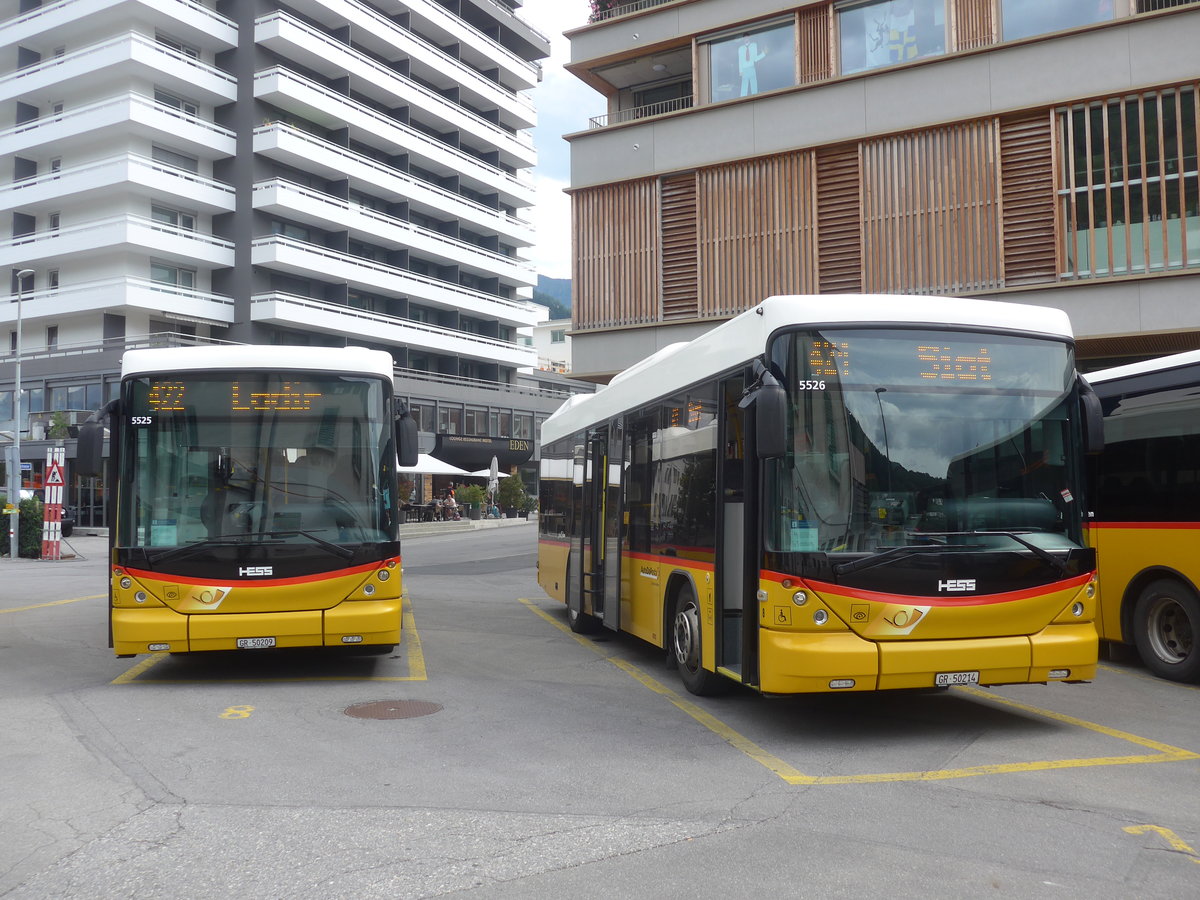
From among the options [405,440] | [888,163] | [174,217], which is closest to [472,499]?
[174,217]

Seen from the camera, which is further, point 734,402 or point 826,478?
point 734,402

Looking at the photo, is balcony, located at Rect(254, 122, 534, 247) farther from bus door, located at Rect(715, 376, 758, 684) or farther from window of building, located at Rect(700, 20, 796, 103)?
bus door, located at Rect(715, 376, 758, 684)

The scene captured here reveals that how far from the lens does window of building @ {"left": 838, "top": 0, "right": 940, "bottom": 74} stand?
19656 mm

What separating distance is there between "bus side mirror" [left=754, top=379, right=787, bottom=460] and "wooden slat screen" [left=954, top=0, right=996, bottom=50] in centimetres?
1414

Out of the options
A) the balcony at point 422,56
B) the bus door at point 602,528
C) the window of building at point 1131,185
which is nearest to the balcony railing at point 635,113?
the window of building at point 1131,185

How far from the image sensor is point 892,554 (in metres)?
7.53

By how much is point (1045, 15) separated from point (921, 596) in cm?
1467

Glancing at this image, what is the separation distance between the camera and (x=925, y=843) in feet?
17.7

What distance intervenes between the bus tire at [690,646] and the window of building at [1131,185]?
37.4 feet

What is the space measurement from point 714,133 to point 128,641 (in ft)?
49.9

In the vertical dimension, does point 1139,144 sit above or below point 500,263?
below

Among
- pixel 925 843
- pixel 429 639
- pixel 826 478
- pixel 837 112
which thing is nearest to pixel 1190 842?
pixel 925 843

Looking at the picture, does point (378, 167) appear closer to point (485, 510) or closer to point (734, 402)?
point (485, 510)

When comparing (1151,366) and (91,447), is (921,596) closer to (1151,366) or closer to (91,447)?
(1151,366)
